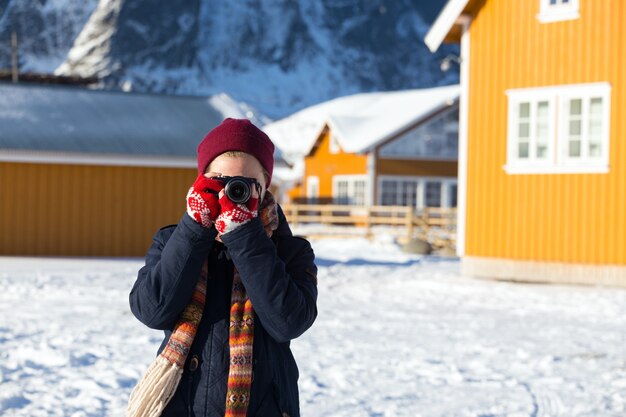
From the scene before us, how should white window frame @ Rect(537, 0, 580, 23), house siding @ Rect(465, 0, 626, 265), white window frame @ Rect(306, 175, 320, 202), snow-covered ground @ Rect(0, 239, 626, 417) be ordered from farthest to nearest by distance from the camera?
1. white window frame @ Rect(306, 175, 320, 202)
2. white window frame @ Rect(537, 0, 580, 23)
3. house siding @ Rect(465, 0, 626, 265)
4. snow-covered ground @ Rect(0, 239, 626, 417)

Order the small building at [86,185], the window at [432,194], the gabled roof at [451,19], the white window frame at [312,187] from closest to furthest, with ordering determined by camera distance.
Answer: the gabled roof at [451,19]
the small building at [86,185]
the window at [432,194]
the white window frame at [312,187]

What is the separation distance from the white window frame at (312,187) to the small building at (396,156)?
0.64 feet

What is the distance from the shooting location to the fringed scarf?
226cm

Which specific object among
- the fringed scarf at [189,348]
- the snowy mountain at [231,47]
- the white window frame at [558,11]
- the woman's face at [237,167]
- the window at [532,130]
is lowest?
the fringed scarf at [189,348]

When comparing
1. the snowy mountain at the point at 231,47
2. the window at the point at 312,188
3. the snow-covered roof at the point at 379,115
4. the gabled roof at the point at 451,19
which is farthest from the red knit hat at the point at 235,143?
the snowy mountain at the point at 231,47

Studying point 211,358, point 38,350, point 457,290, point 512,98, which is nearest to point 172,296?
point 211,358

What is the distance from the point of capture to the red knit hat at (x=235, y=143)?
2.35 m

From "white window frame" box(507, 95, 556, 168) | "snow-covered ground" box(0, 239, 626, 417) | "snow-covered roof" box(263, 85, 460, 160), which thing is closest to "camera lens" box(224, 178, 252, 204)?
"snow-covered ground" box(0, 239, 626, 417)

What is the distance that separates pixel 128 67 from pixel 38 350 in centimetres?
11488

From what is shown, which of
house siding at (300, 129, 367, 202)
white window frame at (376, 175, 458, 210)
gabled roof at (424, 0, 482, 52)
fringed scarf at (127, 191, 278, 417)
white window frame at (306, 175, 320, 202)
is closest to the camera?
fringed scarf at (127, 191, 278, 417)

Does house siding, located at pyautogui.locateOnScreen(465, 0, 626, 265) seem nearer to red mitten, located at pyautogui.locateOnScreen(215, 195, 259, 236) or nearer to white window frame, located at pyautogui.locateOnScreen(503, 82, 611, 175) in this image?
white window frame, located at pyautogui.locateOnScreen(503, 82, 611, 175)

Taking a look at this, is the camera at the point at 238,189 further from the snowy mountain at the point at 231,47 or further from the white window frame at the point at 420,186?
the snowy mountain at the point at 231,47

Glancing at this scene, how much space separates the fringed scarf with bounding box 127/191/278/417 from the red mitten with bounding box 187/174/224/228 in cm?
18

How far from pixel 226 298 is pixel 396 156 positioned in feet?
105
